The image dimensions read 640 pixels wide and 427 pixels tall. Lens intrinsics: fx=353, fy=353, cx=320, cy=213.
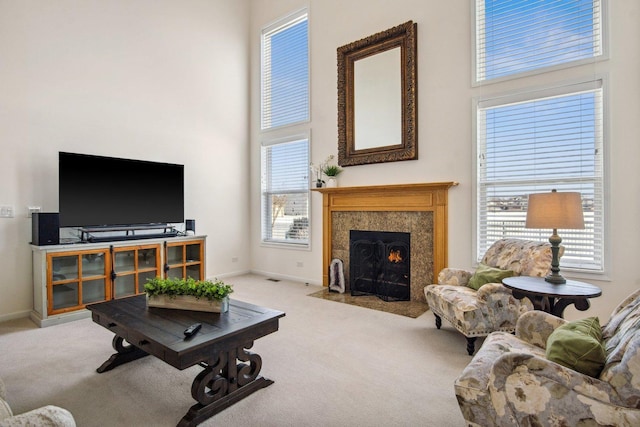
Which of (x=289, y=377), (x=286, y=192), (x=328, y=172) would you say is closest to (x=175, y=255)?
(x=286, y=192)

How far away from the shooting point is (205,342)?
1.93 meters

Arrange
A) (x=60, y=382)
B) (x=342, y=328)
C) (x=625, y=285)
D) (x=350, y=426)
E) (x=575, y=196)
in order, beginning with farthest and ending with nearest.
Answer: (x=342, y=328) < (x=625, y=285) < (x=575, y=196) < (x=60, y=382) < (x=350, y=426)

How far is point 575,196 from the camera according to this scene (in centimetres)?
253

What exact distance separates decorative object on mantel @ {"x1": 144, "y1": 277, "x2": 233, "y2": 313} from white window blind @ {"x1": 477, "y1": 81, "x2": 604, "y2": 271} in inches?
113

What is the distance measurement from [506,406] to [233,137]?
546 centimetres

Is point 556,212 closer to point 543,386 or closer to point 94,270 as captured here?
point 543,386

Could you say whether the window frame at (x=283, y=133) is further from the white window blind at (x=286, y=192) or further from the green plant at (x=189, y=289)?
the green plant at (x=189, y=289)

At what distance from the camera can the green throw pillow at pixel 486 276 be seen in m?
3.07

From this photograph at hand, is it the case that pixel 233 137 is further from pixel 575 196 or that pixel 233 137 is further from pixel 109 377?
pixel 575 196

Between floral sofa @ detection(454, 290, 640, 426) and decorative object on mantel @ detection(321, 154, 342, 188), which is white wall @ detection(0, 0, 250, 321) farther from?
floral sofa @ detection(454, 290, 640, 426)

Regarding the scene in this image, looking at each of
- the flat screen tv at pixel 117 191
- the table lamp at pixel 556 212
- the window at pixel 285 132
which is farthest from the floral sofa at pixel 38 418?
the window at pixel 285 132

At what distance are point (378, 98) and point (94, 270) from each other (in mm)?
3991

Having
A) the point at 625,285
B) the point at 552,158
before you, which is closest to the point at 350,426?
the point at 625,285

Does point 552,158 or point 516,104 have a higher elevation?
point 516,104
